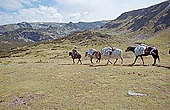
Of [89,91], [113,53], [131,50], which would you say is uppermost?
[131,50]

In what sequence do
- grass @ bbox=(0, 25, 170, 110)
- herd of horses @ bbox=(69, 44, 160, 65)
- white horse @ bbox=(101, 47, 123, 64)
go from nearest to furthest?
1. grass @ bbox=(0, 25, 170, 110)
2. herd of horses @ bbox=(69, 44, 160, 65)
3. white horse @ bbox=(101, 47, 123, 64)

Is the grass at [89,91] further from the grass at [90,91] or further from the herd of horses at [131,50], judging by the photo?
the herd of horses at [131,50]

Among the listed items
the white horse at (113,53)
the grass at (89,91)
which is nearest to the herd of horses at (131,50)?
the white horse at (113,53)

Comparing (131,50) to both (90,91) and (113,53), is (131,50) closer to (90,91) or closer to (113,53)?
(113,53)

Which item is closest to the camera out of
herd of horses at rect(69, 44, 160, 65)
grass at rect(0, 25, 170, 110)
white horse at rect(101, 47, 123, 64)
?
grass at rect(0, 25, 170, 110)

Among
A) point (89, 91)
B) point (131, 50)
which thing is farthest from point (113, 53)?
point (89, 91)

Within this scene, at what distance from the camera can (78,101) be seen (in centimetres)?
1441

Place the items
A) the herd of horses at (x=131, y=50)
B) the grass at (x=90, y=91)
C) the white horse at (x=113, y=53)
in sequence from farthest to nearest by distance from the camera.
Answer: the white horse at (x=113, y=53), the herd of horses at (x=131, y=50), the grass at (x=90, y=91)

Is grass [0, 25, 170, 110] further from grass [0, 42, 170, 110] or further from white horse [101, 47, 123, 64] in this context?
white horse [101, 47, 123, 64]

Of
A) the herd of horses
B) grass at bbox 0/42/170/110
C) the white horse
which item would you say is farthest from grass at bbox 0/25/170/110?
the white horse

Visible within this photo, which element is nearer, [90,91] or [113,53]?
[90,91]

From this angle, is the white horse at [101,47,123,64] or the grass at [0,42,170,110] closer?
the grass at [0,42,170,110]

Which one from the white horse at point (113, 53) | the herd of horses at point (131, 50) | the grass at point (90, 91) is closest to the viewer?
the grass at point (90, 91)

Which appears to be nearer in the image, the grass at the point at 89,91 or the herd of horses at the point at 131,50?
the grass at the point at 89,91
